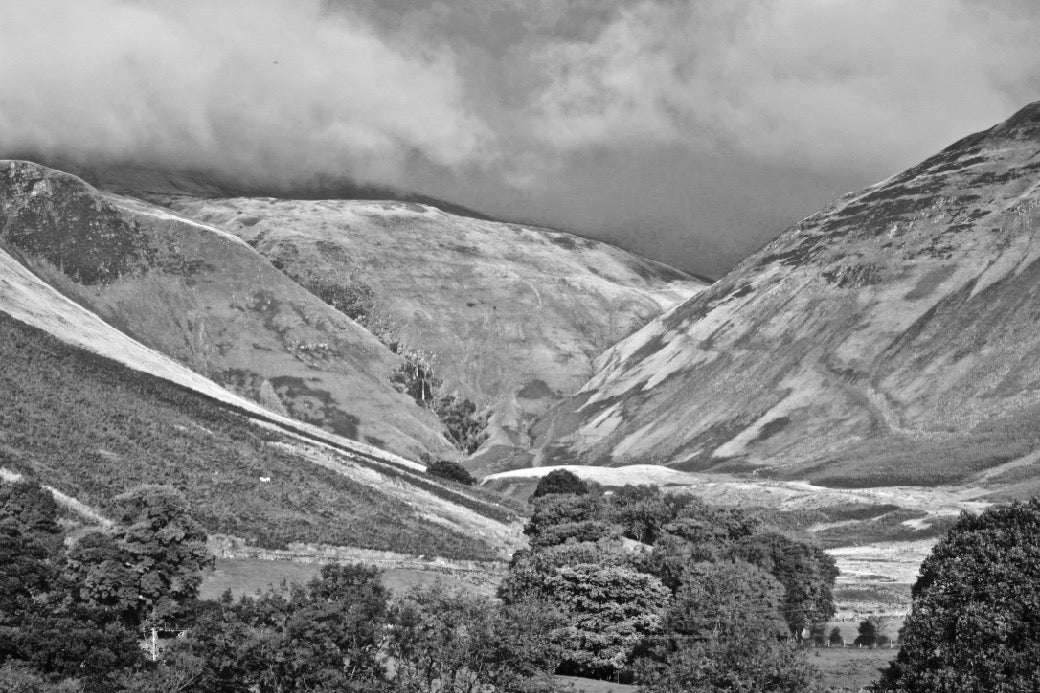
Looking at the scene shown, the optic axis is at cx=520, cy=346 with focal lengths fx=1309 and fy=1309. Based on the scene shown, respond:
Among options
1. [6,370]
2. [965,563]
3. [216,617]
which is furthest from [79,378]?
[965,563]

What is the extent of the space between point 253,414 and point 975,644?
140361mm

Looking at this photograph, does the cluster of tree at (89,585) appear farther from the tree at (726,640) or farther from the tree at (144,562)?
the tree at (726,640)

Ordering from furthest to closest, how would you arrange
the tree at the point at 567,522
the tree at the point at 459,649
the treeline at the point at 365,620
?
the tree at the point at 567,522, the tree at the point at 459,649, the treeline at the point at 365,620

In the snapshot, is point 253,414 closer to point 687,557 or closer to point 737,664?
point 687,557

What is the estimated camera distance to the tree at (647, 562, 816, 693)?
5122 centimetres

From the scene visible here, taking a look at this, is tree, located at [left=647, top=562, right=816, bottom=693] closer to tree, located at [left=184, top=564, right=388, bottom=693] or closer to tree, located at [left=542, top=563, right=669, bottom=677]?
tree, located at [left=542, top=563, right=669, bottom=677]

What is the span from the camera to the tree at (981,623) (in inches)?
2063

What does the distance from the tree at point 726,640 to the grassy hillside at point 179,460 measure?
43.3 m

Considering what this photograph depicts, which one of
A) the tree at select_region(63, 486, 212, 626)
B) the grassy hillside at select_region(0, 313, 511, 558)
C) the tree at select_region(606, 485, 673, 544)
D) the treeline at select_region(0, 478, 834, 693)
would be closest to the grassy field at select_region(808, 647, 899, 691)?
the treeline at select_region(0, 478, 834, 693)

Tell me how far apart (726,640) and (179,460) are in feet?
277

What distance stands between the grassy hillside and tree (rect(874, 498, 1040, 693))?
201 feet

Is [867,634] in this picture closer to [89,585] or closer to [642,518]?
[642,518]

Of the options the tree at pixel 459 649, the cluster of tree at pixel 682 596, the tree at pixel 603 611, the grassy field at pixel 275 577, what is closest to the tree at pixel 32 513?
the grassy field at pixel 275 577

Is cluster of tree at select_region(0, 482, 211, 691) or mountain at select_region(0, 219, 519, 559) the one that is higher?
mountain at select_region(0, 219, 519, 559)
